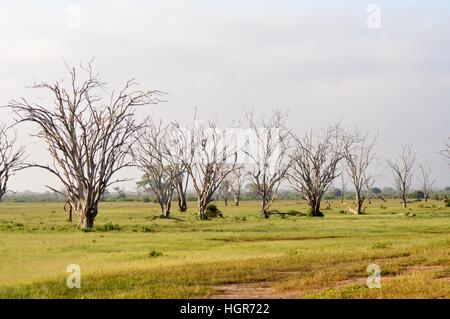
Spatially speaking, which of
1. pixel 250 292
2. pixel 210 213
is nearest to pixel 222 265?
pixel 250 292

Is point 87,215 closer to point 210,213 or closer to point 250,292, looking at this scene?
point 210,213

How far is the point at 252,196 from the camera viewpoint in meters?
176

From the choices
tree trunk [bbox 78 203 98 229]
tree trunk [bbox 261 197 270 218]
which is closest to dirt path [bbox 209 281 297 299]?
tree trunk [bbox 78 203 98 229]

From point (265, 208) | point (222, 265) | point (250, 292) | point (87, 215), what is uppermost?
point (87, 215)

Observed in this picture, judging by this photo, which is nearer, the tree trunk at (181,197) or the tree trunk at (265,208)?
the tree trunk at (265,208)

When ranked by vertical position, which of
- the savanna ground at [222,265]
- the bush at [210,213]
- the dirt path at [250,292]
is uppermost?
the bush at [210,213]

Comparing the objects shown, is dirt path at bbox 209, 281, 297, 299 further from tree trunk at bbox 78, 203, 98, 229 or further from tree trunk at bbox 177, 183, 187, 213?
tree trunk at bbox 177, 183, 187, 213

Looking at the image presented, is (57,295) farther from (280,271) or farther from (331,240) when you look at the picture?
(331,240)

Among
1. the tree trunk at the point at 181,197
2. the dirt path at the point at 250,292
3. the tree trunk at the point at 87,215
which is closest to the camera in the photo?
the dirt path at the point at 250,292

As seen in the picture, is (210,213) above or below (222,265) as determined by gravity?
above

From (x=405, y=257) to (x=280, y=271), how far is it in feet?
18.6

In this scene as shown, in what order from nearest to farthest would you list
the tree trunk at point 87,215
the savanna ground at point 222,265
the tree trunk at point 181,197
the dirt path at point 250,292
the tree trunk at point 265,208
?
the dirt path at point 250,292 → the savanna ground at point 222,265 → the tree trunk at point 87,215 → the tree trunk at point 265,208 → the tree trunk at point 181,197

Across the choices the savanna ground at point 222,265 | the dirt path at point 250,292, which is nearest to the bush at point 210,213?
the savanna ground at point 222,265

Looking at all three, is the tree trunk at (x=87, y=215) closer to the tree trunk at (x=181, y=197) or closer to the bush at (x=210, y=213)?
the bush at (x=210, y=213)
